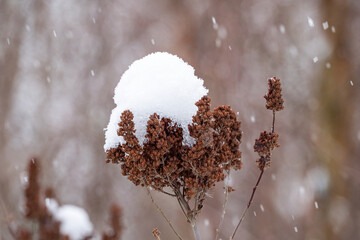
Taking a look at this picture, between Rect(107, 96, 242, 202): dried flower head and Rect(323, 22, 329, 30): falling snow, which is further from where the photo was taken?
Rect(323, 22, 329, 30): falling snow

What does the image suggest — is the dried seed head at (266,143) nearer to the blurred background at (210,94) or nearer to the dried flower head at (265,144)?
the dried flower head at (265,144)

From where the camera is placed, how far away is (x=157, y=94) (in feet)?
6.08

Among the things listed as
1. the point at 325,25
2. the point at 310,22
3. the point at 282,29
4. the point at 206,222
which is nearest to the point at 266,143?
the point at 325,25

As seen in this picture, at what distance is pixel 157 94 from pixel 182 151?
1.05 feet

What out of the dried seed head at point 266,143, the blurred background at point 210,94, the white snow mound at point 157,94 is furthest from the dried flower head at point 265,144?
the blurred background at point 210,94

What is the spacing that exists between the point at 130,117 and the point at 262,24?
6.01 metres

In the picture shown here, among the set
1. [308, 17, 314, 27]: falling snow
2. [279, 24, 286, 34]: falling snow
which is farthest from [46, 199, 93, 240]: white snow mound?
[279, 24, 286, 34]: falling snow

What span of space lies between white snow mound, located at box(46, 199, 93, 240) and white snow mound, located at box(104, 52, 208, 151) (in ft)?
1.20

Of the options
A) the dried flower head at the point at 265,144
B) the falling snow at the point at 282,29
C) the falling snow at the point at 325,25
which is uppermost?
the falling snow at the point at 282,29

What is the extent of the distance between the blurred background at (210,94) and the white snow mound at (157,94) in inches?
157

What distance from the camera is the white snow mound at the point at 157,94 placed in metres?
1.83

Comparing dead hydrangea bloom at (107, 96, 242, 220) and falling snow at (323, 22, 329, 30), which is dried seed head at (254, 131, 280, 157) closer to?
dead hydrangea bloom at (107, 96, 242, 220)

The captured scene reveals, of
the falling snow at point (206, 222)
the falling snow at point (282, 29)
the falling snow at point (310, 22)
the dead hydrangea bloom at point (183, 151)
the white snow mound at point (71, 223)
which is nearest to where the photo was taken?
the white snow mound at point (71, 223)

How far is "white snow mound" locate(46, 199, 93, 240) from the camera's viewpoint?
1.48 metres
